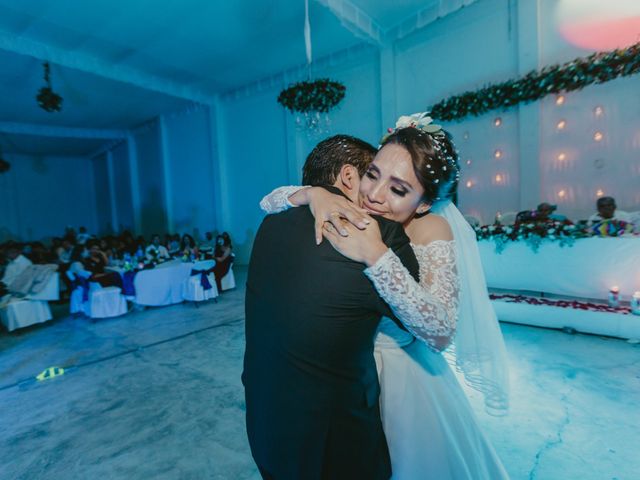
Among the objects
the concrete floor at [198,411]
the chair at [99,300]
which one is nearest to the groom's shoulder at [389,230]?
the concrete floor at [198,411]

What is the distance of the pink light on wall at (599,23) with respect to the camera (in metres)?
4.89

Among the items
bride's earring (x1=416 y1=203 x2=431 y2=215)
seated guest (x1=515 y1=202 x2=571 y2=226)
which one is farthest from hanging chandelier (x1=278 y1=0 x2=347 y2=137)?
bride's earring (x1=416 y1=203 x2=431 y2=215)

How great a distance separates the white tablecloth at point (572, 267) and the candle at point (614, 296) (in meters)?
0.06

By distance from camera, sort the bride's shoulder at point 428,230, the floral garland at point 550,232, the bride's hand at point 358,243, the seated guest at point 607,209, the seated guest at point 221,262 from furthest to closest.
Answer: the seated guest at point 221,262 < the seated guest at point 607,209 < the floral garland at point 550,232 < the bride's shoulder at point 428,230 < the bride's hand at point 358,243

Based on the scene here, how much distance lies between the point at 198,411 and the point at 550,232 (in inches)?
164

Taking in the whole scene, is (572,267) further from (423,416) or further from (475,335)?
(423,416)

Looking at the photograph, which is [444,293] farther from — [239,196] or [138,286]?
[239,196]

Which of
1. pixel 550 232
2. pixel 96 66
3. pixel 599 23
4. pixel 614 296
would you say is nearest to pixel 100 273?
pixel 96 66

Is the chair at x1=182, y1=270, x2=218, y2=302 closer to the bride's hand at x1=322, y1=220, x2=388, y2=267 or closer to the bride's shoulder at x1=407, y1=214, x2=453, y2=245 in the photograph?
the bride's shoulder at x1=407, y1=214, x2=453, y2=245

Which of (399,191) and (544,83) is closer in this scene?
(399,191)

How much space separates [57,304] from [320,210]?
331 inches

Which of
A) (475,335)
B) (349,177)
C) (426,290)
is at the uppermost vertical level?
(349,177)

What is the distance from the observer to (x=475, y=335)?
1.57 m

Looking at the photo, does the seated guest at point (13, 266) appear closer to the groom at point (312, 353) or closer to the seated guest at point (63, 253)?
the seated guest at point (63, 253)
